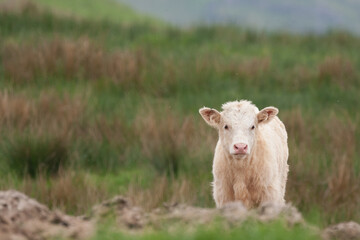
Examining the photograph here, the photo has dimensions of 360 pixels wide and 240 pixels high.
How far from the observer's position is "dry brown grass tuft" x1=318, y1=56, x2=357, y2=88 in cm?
1280

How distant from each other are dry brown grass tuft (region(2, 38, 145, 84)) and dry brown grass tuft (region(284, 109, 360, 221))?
12.0 ft

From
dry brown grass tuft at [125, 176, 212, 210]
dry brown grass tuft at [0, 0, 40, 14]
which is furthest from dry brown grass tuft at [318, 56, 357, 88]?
dry brown grass tuft at [0, 0, 40, 14]

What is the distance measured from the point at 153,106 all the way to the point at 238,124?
513 cm

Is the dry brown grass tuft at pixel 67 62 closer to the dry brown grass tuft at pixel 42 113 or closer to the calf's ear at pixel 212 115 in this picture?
the dry brown grass tuft at pixel 42 113

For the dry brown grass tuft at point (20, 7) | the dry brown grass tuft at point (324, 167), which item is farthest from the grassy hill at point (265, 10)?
the dry brown grass tuft at point (324, 167)

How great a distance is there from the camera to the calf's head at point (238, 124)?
5.17m

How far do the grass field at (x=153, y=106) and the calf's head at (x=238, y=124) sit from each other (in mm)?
816

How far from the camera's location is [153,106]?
10.5m

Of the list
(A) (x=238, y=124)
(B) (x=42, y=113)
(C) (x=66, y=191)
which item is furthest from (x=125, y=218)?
(B) (x=42, y=113)

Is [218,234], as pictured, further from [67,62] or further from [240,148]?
[67,62]

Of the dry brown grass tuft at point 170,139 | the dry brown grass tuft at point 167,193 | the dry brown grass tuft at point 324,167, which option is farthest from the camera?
the dry brown grass tuft at point 170,139

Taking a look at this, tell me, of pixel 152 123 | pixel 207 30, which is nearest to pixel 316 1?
pixel 207 30

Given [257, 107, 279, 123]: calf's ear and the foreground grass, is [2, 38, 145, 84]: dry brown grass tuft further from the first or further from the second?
the foreground grass

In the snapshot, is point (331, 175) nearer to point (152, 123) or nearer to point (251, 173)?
point (251, 173)
